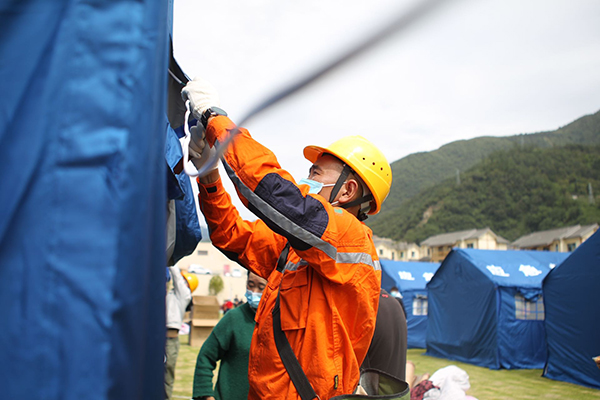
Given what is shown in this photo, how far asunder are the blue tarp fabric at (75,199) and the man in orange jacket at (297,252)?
774 mm

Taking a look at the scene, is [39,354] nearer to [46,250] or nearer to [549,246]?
[46,250]

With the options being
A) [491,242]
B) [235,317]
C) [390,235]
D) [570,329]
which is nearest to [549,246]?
[491,242]

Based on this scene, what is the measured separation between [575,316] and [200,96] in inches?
507

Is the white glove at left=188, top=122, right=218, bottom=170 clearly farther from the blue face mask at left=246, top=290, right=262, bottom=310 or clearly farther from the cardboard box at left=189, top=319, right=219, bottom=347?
the cardboard box at left=189, top=319, right=219, bottom=347

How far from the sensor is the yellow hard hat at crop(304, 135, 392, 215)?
239 centimetres

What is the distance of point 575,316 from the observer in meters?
11.8

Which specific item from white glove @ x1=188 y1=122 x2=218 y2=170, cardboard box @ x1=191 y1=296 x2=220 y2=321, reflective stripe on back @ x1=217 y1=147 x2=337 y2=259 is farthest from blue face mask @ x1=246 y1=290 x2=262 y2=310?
cardboard box @ x1=191 y1=296 x2=220 y2=321

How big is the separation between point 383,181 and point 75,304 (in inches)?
79.2

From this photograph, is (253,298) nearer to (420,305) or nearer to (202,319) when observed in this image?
(202,319)

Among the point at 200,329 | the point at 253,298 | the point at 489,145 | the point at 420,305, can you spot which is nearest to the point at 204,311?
the point at 200,329

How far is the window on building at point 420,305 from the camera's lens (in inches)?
765

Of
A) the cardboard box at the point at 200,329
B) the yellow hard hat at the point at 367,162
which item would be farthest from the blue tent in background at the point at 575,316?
the yellow hard hat at the point at 367,162

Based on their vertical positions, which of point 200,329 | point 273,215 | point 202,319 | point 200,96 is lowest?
point 200,329

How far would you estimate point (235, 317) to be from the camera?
377 centimetres
